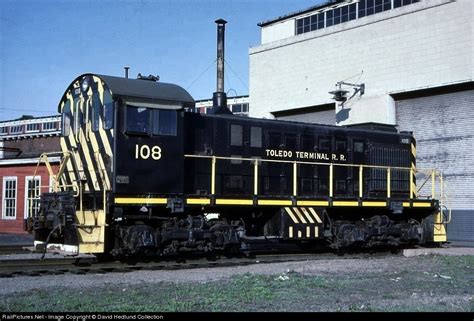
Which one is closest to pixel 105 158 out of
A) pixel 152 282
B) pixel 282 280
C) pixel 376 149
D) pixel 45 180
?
pixel 152 282

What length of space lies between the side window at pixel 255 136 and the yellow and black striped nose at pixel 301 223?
6.30 ft

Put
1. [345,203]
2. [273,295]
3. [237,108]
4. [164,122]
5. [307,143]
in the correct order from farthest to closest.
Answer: [237,108], [307,143], [345,203], [164,122], [273,295]

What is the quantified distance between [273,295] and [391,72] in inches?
746

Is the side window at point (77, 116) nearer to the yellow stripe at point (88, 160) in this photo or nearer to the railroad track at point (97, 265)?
the yellow stripe at point (88, 160)

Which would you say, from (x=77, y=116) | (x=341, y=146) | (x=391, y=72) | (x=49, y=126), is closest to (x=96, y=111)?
(x=77, y=116)

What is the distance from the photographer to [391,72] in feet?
82.8

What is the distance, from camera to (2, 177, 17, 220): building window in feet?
92.7

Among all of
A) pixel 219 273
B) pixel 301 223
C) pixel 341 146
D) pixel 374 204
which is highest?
pixel 341 146

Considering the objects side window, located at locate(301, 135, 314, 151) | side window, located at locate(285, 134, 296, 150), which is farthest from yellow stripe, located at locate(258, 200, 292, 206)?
side window, located at locate(301, 135, 314, 151)

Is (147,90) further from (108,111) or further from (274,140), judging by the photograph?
(274,140)

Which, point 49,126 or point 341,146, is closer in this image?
point 341,146

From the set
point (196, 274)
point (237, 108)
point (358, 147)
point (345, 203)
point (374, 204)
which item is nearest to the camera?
point (196, 274)
